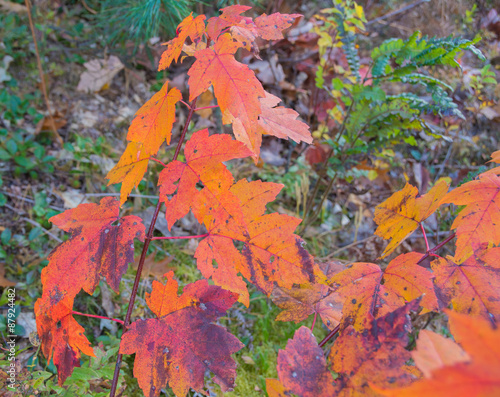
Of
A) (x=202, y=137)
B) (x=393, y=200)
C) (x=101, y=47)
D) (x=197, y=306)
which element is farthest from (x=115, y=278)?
(x=101, y=47)

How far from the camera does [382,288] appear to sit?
0.80m

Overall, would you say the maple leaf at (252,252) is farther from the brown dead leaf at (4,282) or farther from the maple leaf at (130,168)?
the brown dead leaf at (4,282)

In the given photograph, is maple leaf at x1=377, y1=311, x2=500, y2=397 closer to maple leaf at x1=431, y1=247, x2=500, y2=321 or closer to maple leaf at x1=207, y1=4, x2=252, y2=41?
maple leaf at x1=431, y1=247, x2=500, y2=321

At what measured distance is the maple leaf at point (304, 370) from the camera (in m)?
0.63

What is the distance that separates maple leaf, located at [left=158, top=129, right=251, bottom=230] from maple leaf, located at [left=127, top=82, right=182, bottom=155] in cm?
7

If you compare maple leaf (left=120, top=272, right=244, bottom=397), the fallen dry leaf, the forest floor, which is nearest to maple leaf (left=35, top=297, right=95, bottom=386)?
maple leaf (left=120, top=272, right=244, bottom=397)

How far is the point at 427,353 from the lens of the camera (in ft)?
1.35

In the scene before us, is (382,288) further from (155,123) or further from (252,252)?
(155,123)

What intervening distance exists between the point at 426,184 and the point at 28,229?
2204mm

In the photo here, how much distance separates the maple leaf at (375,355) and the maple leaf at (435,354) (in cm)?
18

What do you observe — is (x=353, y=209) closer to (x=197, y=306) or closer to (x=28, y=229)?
(x=197, y=306)

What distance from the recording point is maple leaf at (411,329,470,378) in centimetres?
40

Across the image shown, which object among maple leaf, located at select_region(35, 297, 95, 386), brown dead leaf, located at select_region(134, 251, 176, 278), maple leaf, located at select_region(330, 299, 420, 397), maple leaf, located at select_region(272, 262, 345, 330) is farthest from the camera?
brown dead leaf, located at select_region(134, 251, 176, 278)

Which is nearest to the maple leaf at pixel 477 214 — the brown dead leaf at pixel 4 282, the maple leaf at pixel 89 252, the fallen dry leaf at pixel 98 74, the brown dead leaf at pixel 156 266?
the maple leaf at pixel 89 252
